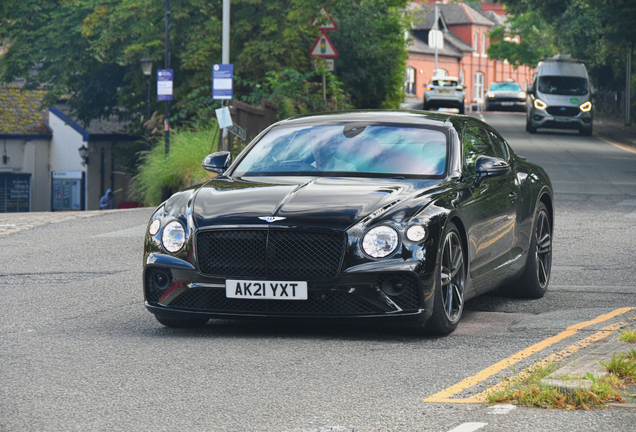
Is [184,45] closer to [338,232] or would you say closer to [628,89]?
[628,89]

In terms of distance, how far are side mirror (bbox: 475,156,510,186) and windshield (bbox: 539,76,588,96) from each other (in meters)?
30.0

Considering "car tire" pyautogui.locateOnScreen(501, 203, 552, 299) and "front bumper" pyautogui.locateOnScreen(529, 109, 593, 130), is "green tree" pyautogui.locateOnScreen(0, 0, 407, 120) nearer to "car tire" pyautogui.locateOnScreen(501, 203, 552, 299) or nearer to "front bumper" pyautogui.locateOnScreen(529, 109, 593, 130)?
"front bumper" pyautogui.locateOnScreen(529, 109, 593, 130)

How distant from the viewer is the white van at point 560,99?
36.6 metres

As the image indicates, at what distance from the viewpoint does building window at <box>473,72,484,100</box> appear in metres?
115

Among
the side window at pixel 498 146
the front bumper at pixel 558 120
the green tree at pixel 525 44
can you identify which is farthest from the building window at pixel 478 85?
the side window at pixel 498 146

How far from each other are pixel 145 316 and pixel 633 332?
3.55m

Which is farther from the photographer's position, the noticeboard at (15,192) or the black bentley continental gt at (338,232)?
the noticeboard at (15,192)

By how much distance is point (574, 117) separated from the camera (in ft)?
121

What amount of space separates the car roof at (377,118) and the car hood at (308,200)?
0.86 meters

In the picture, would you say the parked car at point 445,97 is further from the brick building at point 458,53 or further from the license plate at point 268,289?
the brick building at point 458,53

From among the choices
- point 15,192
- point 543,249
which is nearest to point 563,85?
point 15,192

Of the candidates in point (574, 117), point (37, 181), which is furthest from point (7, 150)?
point (574, 117)

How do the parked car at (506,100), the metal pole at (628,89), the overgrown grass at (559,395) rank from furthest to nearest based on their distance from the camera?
the parked car at (506,100) → the metal pole at (628,89) → the overgrown grass at (559,395)

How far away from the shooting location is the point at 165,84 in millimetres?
26531
